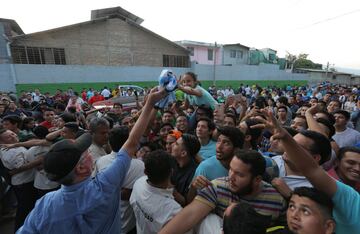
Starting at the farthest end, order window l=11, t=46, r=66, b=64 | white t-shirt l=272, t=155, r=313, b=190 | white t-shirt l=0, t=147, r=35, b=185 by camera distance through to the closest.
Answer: window l=11, t=46, r=66, b=64
white t-shirt l=0, t=147, r=35, b=185
white t-shirt l=272, t=155, r=313, b=190

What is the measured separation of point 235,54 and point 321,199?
34249 millimetres

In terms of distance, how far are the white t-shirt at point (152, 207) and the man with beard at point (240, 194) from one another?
0.85 ft

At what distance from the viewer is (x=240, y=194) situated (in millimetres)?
1724

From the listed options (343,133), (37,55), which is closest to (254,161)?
(343,133)

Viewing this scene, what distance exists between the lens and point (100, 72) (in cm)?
2008

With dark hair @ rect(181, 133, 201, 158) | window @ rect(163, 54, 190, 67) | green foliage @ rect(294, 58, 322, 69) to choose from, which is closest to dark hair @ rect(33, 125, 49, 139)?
dark hair @ rect(181, 133, 201, 158)

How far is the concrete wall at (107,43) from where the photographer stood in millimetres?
19250

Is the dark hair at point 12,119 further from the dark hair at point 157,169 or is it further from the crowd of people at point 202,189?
the dark hair at point 157,169

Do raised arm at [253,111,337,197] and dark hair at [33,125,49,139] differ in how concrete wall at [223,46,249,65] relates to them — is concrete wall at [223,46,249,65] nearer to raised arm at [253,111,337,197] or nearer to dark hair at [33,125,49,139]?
dark hair at [33,125,49,139]

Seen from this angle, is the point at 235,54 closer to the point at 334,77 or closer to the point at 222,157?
the point at 334,77

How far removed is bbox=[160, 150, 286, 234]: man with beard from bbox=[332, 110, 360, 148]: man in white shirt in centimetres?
293

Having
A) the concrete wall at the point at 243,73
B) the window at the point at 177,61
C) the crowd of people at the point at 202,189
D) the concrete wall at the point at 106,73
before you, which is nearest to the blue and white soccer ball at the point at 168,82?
the crowd of people at the point at 202,189

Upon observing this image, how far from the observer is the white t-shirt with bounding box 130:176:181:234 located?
1.82 metres

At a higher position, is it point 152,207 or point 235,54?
point 235,54
